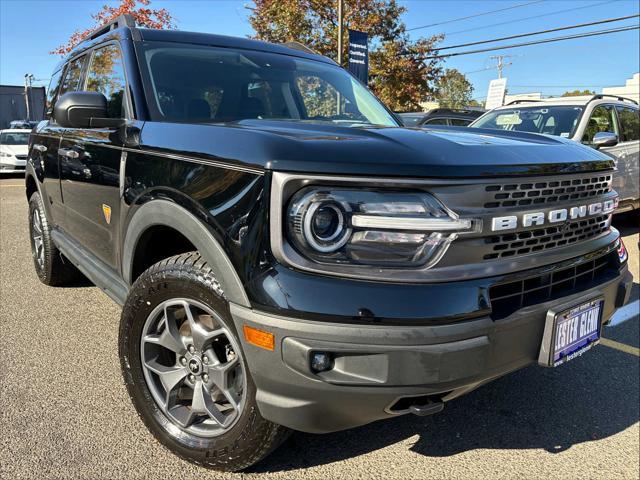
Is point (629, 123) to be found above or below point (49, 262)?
Answer: above

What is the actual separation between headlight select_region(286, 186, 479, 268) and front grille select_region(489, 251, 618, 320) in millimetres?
296

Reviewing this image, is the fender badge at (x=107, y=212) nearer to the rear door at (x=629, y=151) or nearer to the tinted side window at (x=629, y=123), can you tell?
the rear door at (x=629, y=151)

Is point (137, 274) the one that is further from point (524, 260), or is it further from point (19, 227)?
point (19, 227)

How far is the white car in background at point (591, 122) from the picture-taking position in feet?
21.0

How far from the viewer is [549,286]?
6.70ft

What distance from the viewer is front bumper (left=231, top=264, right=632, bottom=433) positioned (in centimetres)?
163

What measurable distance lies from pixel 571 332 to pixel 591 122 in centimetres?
525

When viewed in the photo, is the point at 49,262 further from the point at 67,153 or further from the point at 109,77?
the point at 109,77

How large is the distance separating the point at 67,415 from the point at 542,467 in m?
2.24

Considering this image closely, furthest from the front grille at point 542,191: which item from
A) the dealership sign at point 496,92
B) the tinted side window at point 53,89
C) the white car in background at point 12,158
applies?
the dealership sign at point 496,92

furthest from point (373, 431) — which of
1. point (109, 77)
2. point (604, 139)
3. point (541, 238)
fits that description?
point (604, 139)

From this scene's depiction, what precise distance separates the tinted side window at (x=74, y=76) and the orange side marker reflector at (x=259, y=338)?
2.90 meters

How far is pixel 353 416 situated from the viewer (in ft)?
5.80

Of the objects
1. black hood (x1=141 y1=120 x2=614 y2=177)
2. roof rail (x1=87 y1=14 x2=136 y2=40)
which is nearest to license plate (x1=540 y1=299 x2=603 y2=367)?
black hood (x1=141 y1=120 x2=614 y2=177)
